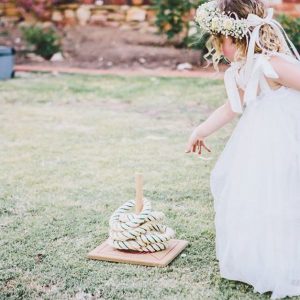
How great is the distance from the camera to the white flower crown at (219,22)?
2.82 metres

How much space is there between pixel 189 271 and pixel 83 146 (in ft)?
8.52

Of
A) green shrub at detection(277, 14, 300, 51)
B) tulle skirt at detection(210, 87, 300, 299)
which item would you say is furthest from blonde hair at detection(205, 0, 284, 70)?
green shrub at detection(277, 14, 300, 51)

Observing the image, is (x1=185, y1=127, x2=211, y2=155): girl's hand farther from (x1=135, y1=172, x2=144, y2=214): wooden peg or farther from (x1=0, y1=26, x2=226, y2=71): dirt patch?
(x1=0, y1=26, x2=226, y2=71): dirt patch

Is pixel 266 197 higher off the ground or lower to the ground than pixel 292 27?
higher

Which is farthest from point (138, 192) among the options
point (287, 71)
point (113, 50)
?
point (113, 50)

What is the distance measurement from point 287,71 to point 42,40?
8.34 meters

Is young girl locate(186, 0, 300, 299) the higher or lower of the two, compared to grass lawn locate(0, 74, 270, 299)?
higher

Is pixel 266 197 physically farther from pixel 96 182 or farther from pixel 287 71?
pixel 96 182

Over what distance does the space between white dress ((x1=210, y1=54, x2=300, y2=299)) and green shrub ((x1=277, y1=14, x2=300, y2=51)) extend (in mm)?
6437

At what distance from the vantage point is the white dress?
2723mm

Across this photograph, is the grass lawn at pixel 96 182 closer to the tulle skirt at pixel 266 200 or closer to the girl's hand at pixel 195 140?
the tulle skirt at pixel 266 200

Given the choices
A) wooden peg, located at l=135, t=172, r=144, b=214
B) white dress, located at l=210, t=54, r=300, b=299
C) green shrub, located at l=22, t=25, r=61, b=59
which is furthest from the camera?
green shrub, located at l=22, t=25, r=61, b=59

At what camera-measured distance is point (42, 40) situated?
10.6m

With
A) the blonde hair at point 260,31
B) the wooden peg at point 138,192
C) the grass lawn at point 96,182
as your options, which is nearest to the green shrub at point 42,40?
the grass lawn at point 96,182
